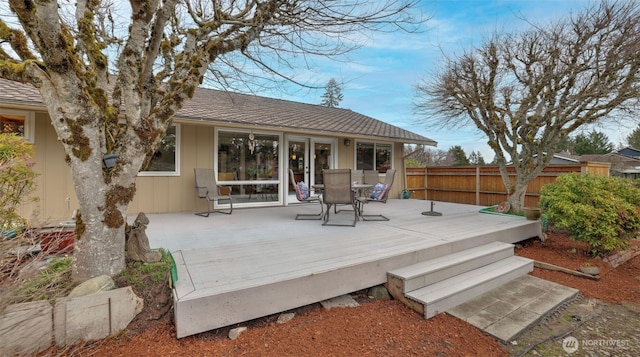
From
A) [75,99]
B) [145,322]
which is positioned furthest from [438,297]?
[75,99]

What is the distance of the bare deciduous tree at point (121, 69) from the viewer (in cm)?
234

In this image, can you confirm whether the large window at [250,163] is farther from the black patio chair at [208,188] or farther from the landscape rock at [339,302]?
the landscape rock at [339,302]

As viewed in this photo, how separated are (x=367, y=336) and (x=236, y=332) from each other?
3.72 ft

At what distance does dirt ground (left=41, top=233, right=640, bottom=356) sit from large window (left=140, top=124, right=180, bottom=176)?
15.0 ft

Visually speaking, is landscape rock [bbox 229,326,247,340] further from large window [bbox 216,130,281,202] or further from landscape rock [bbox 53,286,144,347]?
large window [bbox 216,130,281,202]

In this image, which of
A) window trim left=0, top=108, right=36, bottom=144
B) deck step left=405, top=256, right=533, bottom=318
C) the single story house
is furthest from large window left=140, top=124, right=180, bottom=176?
deck step left=405, top=256, right=533, bottom=318

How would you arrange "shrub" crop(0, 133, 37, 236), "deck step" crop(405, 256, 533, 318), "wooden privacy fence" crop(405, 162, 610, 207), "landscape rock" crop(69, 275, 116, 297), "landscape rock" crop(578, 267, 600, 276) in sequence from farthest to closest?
1. "wooden privacy fence" crop(405, 162, 610, 207)
2. "landscape rock" crop(578, 267, 600, 276)
3. "deck step" crop(405, 256, 533, 318)
4. "shrub" crop(0, 133, 37, 236)
5. "landscape rock" crop(69, 275, 116, 297)

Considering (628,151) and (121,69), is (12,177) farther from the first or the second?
(628,151)

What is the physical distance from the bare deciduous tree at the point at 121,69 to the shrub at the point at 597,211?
14.0 ft

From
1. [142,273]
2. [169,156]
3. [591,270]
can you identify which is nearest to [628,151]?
[591,270]

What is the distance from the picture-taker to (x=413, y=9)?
3.39m

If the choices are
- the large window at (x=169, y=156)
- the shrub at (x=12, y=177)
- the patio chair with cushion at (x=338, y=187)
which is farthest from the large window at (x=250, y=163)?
the shrub at (x=12, y=177)

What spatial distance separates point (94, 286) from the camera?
2361 mm

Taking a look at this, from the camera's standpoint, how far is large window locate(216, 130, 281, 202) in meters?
7.32
